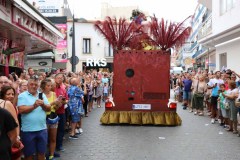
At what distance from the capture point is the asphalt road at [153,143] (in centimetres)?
786

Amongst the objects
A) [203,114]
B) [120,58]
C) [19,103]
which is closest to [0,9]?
[19,103]

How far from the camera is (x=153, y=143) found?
9234 millimetres

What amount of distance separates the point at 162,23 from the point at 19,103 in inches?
314

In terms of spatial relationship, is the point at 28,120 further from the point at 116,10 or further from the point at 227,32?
the point at 116,10

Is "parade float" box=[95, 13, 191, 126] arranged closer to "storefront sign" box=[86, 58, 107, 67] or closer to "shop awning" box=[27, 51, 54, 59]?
"shop awning" box=[27, 51, 54, 59]

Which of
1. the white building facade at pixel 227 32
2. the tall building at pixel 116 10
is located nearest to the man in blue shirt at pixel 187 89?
the white building facade at pixel 227 32

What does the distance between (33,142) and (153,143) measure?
3911 millimetres

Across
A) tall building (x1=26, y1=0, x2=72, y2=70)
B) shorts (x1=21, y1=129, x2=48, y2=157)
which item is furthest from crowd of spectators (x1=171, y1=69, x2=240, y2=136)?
tall building (x1=26, y1=0, x2=72, y2=70)

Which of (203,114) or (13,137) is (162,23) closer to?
(203,114)

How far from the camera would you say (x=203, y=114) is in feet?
52.3

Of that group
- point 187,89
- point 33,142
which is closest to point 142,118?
point 33,142

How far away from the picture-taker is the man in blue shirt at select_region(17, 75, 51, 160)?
5.94 meters

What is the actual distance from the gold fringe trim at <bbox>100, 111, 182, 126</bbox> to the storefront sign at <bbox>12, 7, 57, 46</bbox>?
3.74m

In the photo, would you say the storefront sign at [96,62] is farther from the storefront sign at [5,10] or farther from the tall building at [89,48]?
the storefront sign at [5,10]
